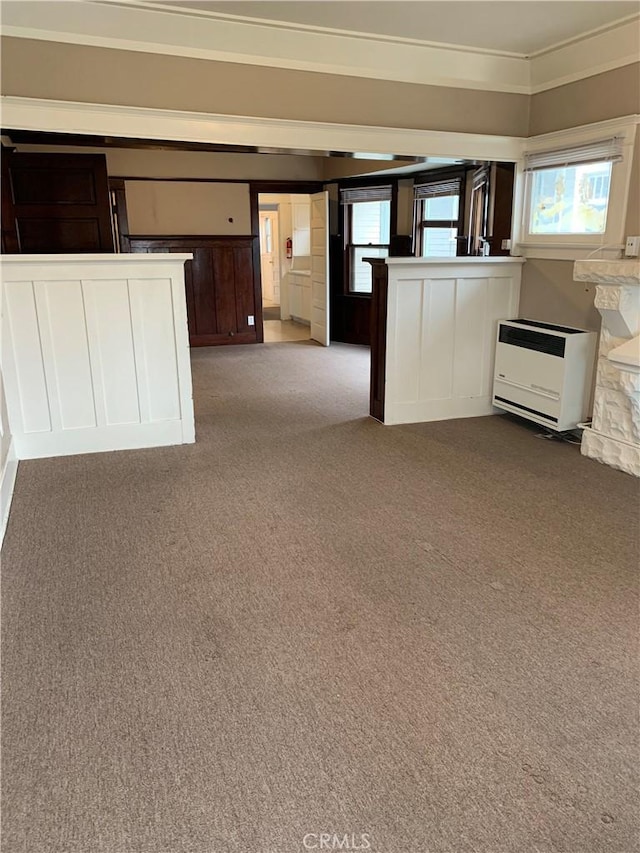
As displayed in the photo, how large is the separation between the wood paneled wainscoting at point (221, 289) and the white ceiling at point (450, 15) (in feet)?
14.6

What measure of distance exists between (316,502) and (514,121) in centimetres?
337

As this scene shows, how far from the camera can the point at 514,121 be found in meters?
4.66

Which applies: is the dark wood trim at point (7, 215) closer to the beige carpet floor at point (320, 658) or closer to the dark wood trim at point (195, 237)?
the beige carpet floor at point (320, 658)

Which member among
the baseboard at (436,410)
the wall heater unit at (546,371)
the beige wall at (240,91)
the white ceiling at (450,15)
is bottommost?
the baseboard at (436,410)

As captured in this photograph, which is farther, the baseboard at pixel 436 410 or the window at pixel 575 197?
the baseboard at pixel 436 410

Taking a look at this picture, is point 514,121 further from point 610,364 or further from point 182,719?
point 182,719

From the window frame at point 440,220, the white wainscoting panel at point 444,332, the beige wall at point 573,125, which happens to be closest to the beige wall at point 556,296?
the beige wall at point 573,125

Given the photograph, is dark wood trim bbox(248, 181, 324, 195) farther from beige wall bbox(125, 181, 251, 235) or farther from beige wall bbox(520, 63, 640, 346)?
beige wall bbox(520, 63, 640, 346)

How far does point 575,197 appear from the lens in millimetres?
4348

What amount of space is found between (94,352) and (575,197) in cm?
347

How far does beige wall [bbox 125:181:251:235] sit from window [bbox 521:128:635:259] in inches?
177

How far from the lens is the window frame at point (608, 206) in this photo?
153 inches

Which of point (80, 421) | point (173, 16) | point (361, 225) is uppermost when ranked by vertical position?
point (173, 16)

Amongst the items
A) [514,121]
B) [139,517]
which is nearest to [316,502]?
[139,517]
